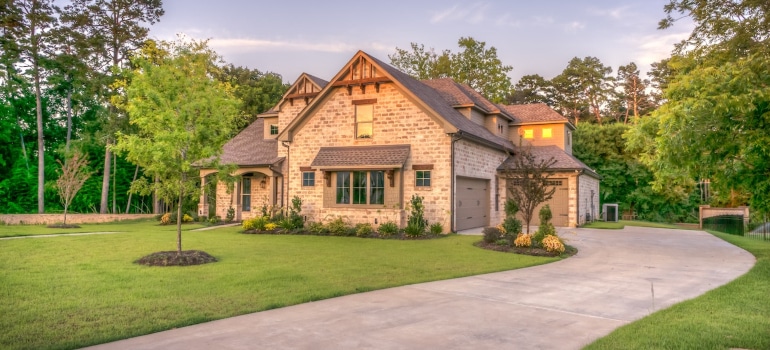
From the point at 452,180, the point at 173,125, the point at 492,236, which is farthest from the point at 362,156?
the point at 173,125

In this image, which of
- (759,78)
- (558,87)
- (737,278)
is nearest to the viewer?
(737,278)

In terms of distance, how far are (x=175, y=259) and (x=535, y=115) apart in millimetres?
22423

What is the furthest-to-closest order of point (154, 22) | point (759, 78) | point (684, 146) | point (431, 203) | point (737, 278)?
point (154, 22), point (431, 203), point (684, 146), point (759, 78), point (737, 278)

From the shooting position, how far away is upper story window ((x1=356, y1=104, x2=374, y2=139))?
2062cm

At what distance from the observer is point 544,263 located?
12.0m

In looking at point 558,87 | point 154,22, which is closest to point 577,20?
point 154,22

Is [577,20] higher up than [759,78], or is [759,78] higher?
[577,20]

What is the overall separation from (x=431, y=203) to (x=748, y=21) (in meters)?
11.3

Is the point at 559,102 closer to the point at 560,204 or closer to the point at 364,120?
the point at 560,204

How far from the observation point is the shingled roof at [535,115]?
1067 inches

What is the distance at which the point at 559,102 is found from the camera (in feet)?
180

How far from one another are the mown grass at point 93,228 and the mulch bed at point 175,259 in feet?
32.5

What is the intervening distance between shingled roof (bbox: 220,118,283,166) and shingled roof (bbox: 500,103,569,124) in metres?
13.7

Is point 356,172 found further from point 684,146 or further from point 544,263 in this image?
point 684,146
